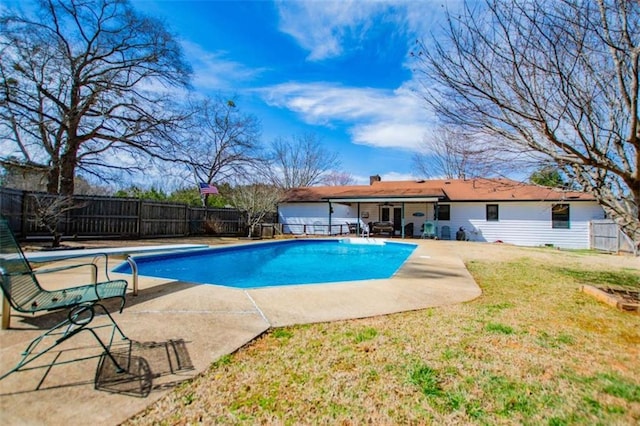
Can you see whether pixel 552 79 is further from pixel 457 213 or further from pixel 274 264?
pixel 457 213

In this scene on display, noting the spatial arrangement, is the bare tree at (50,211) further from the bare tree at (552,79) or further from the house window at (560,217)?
the house window at (560,217)

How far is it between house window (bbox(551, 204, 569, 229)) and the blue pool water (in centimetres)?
880

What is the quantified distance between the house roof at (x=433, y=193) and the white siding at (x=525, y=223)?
48 centimetres

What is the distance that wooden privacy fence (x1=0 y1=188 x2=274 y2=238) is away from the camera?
34.7 ft

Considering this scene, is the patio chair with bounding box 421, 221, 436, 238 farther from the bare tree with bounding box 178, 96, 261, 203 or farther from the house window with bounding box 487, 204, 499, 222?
the bare tree with bounding box 178, 96, 261, 203

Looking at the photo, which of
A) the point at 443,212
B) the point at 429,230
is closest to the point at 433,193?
the point at 429,230

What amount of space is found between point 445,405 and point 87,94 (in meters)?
18.6

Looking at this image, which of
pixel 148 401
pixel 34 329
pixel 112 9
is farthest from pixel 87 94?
pixel 148 401

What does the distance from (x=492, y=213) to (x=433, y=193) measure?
4.05 meters

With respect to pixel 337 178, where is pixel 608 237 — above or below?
below

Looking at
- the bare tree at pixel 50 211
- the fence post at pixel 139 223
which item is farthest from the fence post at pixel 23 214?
the fence post at pixel 139 223

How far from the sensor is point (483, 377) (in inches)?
95.7

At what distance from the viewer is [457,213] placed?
60.1ft

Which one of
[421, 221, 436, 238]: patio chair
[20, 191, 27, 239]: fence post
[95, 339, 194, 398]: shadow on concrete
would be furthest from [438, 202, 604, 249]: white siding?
[20, 191, 27, 239]: fence post
